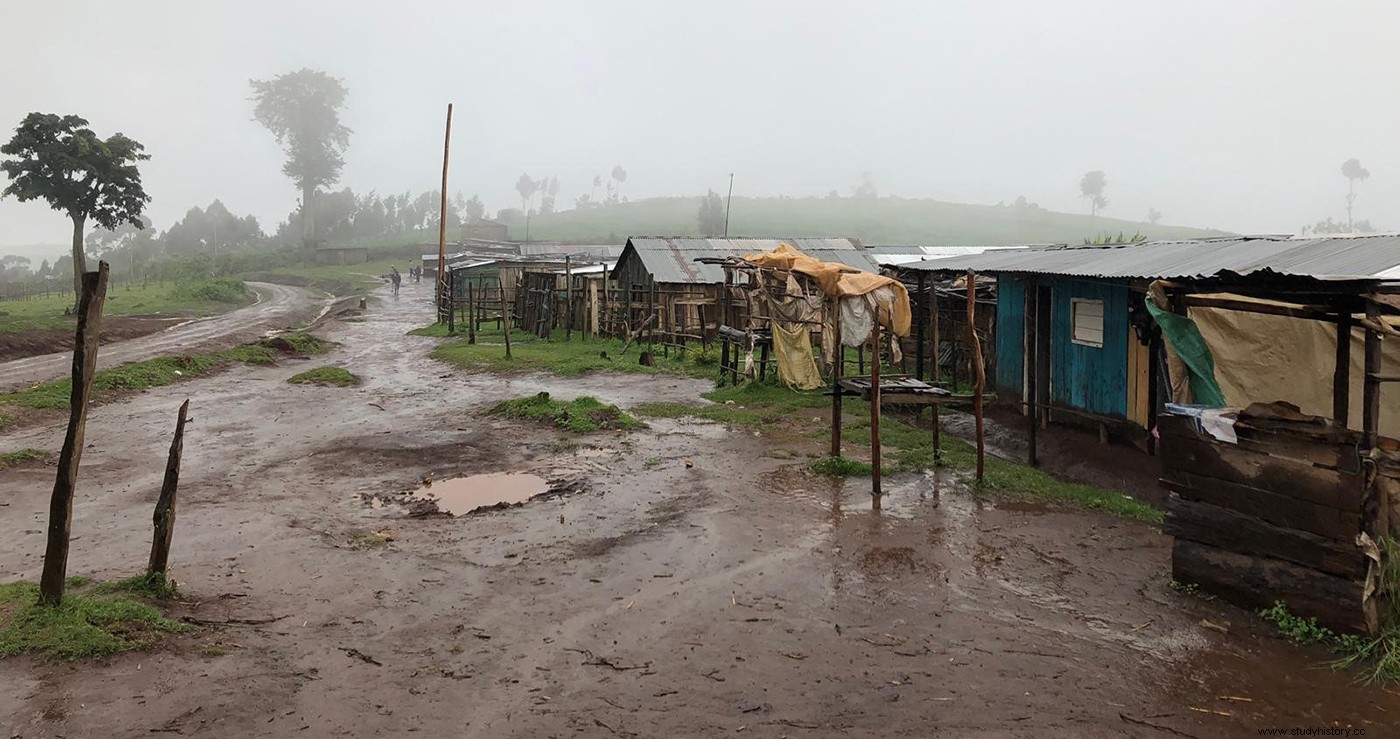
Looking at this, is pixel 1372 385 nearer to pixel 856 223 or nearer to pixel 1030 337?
pixel 1030 337

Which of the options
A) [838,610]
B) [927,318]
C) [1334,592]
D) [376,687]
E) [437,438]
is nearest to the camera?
[376,687]

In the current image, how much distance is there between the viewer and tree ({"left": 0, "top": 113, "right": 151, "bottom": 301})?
Result: 29938 millimetres

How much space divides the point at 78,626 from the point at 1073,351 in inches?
487

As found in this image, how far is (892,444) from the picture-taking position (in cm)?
1348

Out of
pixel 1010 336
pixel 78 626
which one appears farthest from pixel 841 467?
pixel 78 626

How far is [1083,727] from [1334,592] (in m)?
2.50

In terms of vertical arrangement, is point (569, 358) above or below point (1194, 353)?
below

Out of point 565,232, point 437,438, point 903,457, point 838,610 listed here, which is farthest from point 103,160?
point 565,232

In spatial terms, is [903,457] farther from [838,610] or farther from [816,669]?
[816,669]

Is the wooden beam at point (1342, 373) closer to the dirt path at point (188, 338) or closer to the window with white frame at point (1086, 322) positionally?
the window with white frame at point (1086, 322)

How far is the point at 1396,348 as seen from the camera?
6562 mm

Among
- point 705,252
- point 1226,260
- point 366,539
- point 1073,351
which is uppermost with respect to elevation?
point 705,252

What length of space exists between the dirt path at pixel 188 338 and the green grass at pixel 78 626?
15.2 m

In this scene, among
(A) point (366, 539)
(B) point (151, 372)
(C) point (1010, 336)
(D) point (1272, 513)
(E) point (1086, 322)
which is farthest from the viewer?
(B) point (151, 372)
